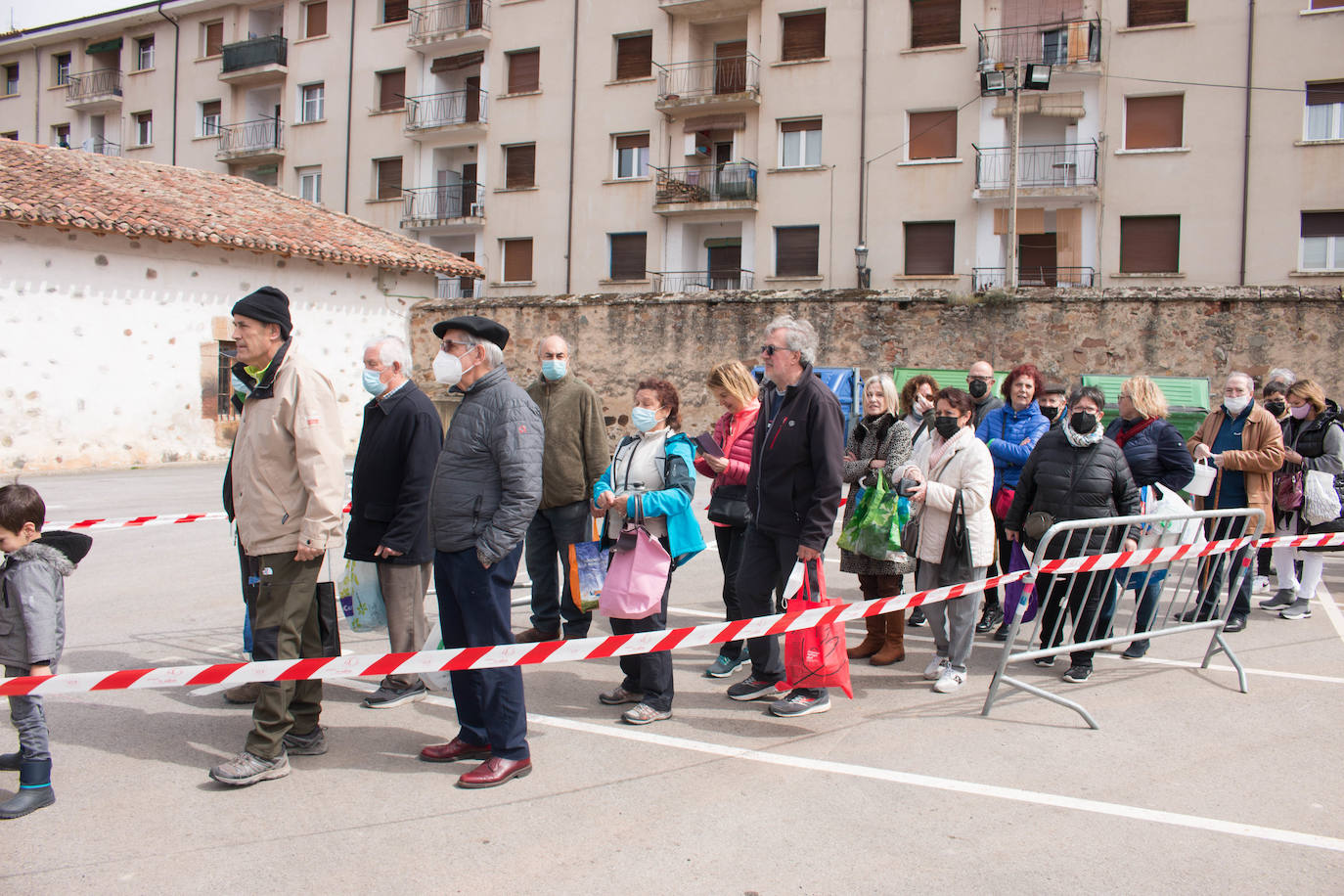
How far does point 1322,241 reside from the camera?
2453 centimetres

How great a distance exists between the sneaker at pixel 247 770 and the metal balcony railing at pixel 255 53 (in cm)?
3578

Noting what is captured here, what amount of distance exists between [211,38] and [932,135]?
26.7 meters

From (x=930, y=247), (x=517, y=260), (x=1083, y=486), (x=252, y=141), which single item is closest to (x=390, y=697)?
(x=1083, y=486)

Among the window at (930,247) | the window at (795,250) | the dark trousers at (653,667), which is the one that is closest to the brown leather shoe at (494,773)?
the dark trousers at (653,667)

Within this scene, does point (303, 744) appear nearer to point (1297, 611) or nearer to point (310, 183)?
point (1297, 611)

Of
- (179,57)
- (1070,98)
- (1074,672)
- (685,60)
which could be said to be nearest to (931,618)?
(1074,672)

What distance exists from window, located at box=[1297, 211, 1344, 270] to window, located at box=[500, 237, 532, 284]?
21.6 metres

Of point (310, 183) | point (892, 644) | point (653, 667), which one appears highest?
point (310, 183)

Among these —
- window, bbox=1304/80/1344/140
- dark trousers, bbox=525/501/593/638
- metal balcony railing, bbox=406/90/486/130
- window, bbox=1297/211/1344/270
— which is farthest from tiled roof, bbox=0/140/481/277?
window, bbox=1304/80/1344/140

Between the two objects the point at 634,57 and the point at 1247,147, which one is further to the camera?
the point at 634,57

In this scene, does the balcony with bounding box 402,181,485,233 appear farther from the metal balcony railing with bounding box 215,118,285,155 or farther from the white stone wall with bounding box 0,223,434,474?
the white stone wall with bounding box 0,223,434,474

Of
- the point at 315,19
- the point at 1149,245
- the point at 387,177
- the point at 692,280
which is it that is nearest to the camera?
the point at 1149,245

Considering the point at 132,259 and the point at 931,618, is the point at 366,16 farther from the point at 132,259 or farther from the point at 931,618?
the point at 931,618

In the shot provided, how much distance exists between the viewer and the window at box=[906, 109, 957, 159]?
1062 inches
